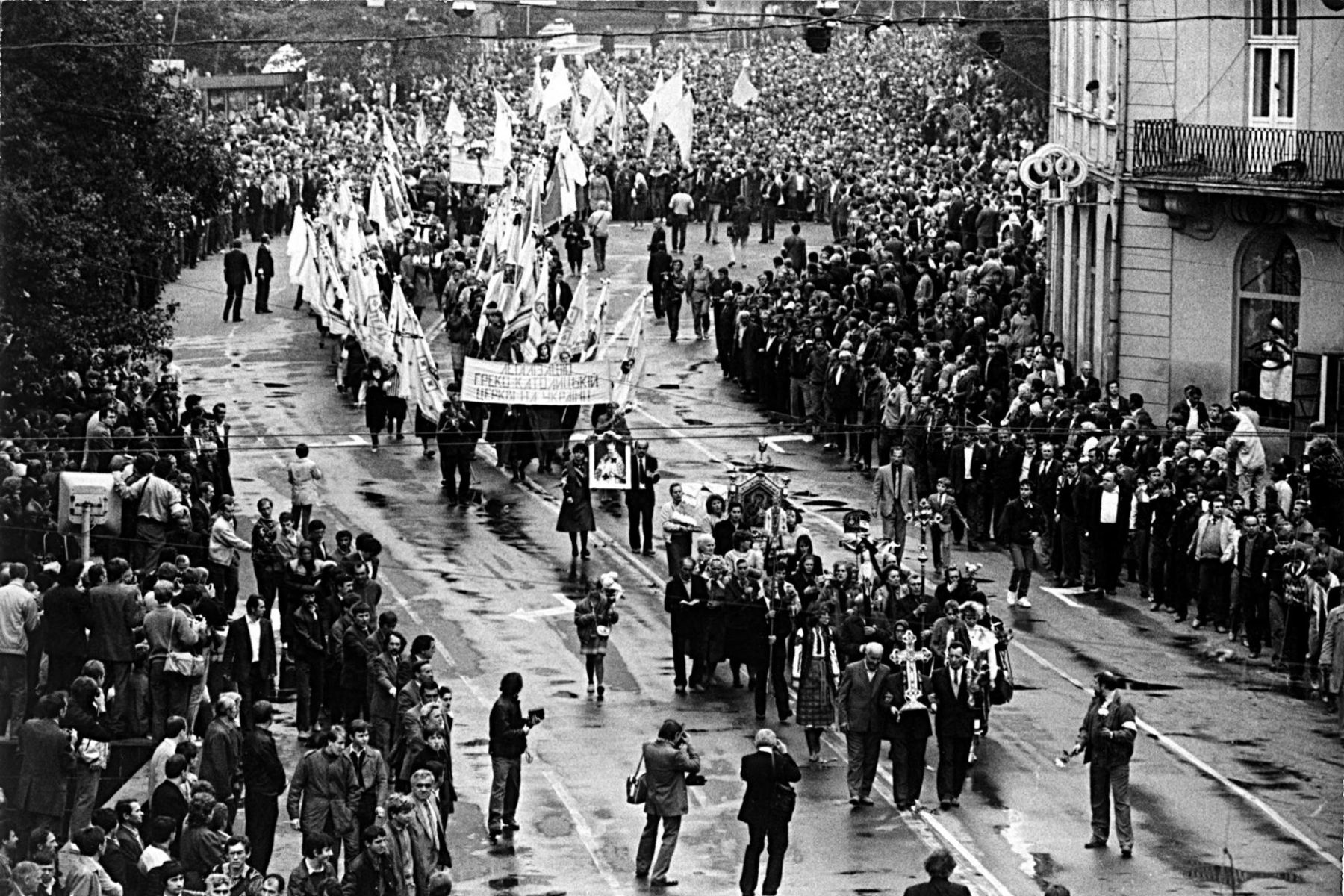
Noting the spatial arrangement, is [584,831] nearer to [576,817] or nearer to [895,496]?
[576,817]

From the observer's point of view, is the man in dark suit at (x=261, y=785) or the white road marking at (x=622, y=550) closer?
the man in dark suit at (x=261, y=785)

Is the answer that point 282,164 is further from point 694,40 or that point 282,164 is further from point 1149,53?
point 694,40

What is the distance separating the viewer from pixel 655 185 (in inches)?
2771

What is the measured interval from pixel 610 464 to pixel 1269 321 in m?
10.9

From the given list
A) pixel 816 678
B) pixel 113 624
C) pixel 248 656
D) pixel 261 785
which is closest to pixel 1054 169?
pixel 816 678

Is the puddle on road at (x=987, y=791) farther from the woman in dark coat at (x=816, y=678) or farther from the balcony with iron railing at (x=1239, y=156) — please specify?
the balcony with iron railing at (x=1239, y=156)

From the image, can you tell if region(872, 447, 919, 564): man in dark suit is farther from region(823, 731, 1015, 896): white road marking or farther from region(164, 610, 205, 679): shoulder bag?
region(164, 610, 205, 679): shoulder bag

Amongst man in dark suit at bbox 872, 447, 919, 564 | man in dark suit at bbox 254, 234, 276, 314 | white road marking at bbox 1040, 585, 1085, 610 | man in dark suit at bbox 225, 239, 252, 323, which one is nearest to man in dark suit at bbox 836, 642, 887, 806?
white road marking at bbox 1040, 585, 1085, 610

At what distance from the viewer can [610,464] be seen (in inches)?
1431

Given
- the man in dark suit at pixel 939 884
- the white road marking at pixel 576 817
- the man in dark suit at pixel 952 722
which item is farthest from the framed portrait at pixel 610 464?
the man in dark suit at pixel 939 884

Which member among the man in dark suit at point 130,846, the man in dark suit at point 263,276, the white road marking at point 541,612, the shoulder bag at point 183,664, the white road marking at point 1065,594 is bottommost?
the white road marking at point 1065,594

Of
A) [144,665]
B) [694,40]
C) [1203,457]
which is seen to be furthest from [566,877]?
[694,40]

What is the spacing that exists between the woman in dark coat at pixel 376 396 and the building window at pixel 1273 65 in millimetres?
12782

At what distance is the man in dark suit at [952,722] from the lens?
26.2 metres
